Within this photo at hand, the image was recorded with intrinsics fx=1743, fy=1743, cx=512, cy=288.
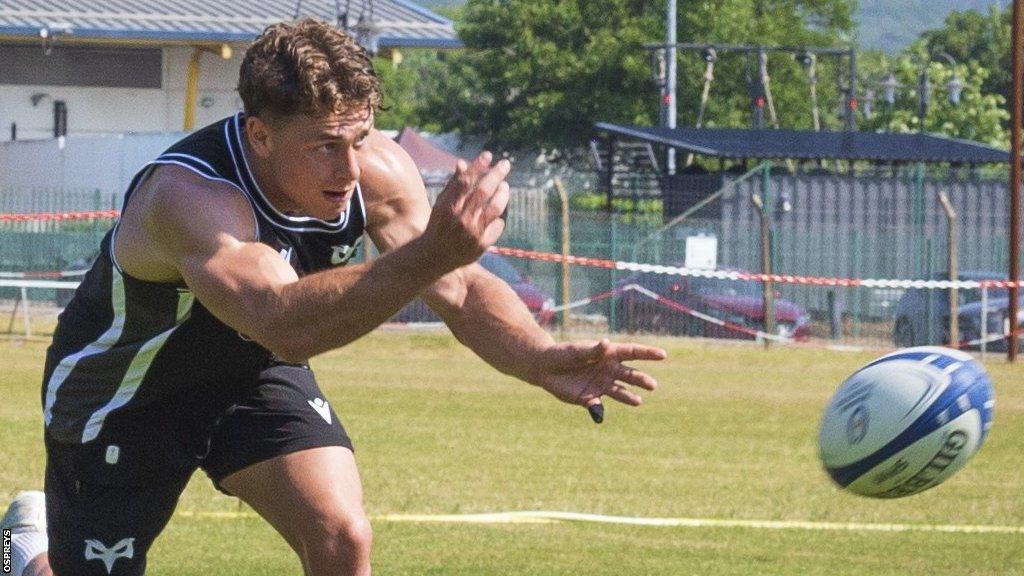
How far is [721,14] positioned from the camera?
54.4 m

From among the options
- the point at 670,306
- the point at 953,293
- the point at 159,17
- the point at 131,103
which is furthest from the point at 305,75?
the point at 131,103

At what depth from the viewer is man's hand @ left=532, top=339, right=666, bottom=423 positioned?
15.4ft

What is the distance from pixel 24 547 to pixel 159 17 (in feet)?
107

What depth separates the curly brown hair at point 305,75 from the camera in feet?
13.8

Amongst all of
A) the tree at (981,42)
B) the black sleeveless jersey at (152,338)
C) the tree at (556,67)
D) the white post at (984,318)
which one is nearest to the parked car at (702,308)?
the white post at (984,318)

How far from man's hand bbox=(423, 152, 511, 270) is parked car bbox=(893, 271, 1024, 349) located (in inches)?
807

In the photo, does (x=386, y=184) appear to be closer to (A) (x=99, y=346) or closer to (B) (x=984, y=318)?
(A) (x=99, y=346)

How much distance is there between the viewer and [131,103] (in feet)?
135

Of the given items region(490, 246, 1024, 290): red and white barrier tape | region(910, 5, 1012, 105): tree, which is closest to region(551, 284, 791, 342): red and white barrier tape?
region(490, 246, 1024, 290): red and white barrier tape

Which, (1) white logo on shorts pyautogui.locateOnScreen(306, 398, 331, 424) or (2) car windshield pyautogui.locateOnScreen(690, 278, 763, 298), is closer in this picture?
(1) white logo on shorts pyautogui.locateOnScreen(306, 398, 331, 424)

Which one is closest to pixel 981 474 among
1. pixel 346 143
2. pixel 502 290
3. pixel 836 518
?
pixel 836 518

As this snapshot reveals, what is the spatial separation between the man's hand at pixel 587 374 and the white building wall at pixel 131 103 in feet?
116

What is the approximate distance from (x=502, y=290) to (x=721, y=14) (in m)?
50.5

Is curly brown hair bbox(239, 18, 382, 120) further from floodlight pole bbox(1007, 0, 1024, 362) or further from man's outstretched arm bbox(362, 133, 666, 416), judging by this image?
floodlight pole bbox(1007, 0, 1024, 362)
